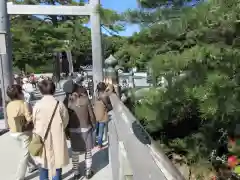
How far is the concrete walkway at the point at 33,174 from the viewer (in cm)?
459

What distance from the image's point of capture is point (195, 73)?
1595mm

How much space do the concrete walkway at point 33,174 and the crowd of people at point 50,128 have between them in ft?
0.66

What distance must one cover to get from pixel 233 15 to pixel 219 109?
1.51ft

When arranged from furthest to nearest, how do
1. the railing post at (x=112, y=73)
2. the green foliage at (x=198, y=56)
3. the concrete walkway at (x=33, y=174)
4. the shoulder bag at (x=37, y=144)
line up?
1. the railing post at (x=112, y=73)
2. the concrete walkway at (x=33, y=174)
3. the shoulder bag at (x=37, y=144)
4. the green foliage at (x=198, y=56)

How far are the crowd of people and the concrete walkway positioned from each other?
201 mm

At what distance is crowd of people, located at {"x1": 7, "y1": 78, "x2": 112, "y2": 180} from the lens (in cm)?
348

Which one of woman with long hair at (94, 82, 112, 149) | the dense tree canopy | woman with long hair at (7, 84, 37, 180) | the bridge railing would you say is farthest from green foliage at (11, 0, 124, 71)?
the bridge railing

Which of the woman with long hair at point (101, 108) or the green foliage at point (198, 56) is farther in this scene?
→ the woman with long hair at point (101, 108)

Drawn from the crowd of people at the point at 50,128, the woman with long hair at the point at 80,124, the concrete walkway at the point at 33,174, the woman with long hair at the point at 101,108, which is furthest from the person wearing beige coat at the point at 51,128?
the woman with long hair at the point at 101,108

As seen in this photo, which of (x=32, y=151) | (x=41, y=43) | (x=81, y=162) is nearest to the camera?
(x=32, y=151)

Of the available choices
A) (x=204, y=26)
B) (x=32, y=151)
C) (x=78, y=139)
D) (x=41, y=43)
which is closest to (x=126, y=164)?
(x=204, y=26)

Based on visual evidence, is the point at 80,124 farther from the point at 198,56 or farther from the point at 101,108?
the point at 198,56

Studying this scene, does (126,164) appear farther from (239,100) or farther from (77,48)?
(77,48)

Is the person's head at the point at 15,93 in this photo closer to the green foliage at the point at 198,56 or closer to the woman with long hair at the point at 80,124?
the woman with long hair at the point at 80,124
